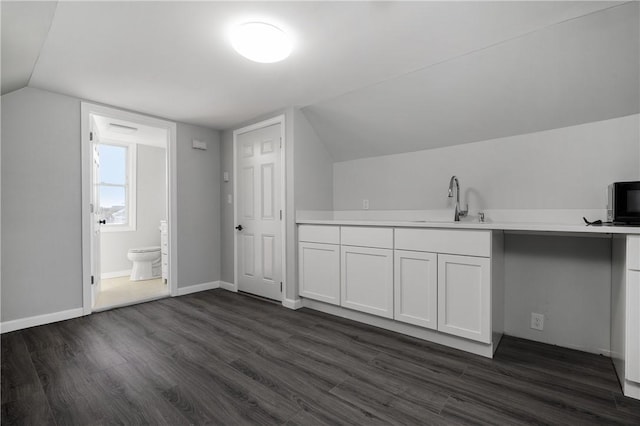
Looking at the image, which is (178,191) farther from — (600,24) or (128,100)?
(600,24)

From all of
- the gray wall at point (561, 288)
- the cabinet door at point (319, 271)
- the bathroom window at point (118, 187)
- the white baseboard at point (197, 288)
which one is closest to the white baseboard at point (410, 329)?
the cabinet door at point (319, 271)

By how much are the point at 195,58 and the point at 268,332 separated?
232 cm

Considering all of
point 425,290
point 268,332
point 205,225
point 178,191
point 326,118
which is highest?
point 326,118

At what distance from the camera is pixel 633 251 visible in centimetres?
164

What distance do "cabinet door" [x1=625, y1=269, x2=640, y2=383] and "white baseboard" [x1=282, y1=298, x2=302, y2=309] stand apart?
2.57 m

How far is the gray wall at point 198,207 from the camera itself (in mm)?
3912

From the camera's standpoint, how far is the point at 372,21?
6.07ft

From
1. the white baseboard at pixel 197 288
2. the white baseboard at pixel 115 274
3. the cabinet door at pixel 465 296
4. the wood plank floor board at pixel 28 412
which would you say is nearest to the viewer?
the wood plank floor board at pixel 28 412

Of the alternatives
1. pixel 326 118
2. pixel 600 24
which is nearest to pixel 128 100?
pixel 326 118

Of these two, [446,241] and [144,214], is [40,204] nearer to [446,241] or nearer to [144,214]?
[144,214]

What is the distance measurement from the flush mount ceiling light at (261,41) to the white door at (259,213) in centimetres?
143

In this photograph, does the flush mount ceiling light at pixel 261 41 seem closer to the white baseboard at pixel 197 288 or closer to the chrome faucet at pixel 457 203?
the chrome faucet at pixel 457 203

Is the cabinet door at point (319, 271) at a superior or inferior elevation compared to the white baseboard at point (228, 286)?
superior

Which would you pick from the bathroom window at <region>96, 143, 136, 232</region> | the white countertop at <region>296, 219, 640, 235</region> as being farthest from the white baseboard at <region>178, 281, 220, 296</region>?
the white countertop at <region>296, 219, 640, 235</region>
